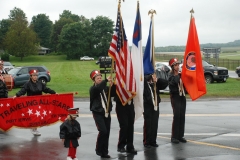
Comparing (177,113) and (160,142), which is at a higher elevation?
(177,113)

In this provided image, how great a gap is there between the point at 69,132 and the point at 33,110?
3404 millimetres

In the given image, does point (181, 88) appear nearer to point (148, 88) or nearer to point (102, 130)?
point (148, 88)

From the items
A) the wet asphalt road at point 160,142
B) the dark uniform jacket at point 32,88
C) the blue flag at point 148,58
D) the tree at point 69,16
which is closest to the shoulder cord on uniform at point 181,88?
Answer: the blue flag at point 148,58

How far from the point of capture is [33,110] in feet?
38.7

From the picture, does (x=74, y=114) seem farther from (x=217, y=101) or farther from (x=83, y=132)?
(x=217, y=101)

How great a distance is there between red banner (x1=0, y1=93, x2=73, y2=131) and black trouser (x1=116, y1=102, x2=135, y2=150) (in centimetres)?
295

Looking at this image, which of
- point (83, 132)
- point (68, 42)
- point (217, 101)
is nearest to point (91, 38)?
point (68, 42)

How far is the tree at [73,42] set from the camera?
11412cm

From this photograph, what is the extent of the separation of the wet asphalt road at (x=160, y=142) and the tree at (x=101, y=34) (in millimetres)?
100651

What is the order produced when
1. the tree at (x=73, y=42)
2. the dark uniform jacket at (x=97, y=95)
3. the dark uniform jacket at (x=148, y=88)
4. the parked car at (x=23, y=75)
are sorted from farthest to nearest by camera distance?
the tree at (x=73, y=42), the parked car at (x=23, y=75), the dark uniform jacket at (x=148, y=88), the dark uniform jacket at (x=97, y=95)

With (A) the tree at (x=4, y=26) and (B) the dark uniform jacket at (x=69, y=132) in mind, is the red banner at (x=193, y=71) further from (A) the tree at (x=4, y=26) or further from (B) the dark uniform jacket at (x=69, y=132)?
(A) the tree at (x=4, y=26)

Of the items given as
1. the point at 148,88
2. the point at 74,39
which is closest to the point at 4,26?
the point at 74,39

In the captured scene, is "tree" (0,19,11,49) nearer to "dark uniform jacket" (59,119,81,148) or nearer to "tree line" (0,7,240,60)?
"tree line" (0,7,240,60)

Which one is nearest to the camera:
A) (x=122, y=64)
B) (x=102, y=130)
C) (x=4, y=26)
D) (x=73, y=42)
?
(x=102, y=130)
